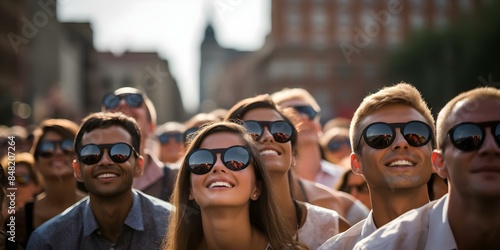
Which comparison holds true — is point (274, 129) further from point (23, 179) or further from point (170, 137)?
point (170, 137)

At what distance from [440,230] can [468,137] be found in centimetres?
39

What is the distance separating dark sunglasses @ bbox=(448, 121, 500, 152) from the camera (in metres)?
3.07

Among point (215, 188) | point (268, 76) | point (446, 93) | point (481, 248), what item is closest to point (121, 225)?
point (215, 188)

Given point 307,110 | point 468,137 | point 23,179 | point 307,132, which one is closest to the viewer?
point 468,137

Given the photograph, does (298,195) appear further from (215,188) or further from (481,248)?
(481,248)

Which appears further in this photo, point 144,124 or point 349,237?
point 144,124

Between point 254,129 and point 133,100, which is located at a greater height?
point 133,100

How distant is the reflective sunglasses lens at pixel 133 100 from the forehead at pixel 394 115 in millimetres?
2641

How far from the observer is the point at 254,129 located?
5.00m

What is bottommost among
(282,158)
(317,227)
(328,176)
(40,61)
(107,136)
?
(328,176)

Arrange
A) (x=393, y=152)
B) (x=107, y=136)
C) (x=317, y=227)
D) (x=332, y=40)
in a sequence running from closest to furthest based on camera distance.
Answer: (x=393, y=152)
(x=317, y=227)
(x=107, y=136)
(x=332, y=40)

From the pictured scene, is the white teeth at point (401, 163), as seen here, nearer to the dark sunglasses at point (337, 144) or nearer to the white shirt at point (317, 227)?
the white shirt at point (317, 227)

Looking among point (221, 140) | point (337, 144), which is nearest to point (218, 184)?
point (221, 140)

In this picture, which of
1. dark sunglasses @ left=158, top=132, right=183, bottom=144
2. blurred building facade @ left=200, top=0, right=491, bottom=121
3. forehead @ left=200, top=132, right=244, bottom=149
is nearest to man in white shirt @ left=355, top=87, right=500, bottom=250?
forehead @ left=200, top=132, right=244, bottom=149
